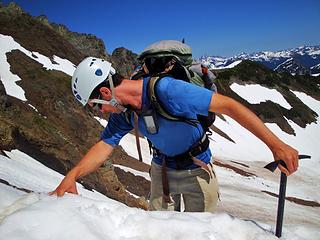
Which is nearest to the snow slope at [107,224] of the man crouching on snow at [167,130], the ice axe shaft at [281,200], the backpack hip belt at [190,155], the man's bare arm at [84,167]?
the ice axe shaft at [281,200]

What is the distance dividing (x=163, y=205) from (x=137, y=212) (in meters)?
2.22

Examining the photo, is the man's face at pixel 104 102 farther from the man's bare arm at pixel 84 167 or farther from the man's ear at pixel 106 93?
the man's bare arm at pixel 84 167

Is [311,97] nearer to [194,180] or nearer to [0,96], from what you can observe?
[0,96]

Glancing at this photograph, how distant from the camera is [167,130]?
5.24 metres

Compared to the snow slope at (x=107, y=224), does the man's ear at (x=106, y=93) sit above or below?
above

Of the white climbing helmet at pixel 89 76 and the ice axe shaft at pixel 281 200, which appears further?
the white climbing helmet at pixel 89 76

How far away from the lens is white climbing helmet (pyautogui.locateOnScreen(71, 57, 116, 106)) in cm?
516

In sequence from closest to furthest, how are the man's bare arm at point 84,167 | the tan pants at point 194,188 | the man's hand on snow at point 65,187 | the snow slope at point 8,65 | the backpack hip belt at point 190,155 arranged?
the man's hand on snow at point 65,187
the man's bare arm at point 84,167
the backpack hip belt at point 190,155
the tan pants at point 194,188
the snow slope at point 8,65


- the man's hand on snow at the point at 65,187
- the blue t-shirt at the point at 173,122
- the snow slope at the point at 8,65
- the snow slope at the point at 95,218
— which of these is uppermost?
the snow slope at the point at 8,65

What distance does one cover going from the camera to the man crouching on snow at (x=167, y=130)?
4216 mm

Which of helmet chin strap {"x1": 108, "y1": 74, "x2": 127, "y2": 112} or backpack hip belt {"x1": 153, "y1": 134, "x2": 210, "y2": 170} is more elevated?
helmet chin strap {"x1": 108, "y1": 74, "x2": 127, "y2": 112}

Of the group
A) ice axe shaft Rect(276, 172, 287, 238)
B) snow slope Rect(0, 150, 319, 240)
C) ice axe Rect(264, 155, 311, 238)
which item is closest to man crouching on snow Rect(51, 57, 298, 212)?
ice axe Rect(264, 155, 311, 238)

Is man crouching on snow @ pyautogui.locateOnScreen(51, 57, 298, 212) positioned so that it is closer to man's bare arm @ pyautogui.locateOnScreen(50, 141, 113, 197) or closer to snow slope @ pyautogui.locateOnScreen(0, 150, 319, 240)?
man's bare arm @ pyautogui.locateOnScreen(50, 141, 113, 197)

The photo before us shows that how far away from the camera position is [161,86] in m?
4.68
